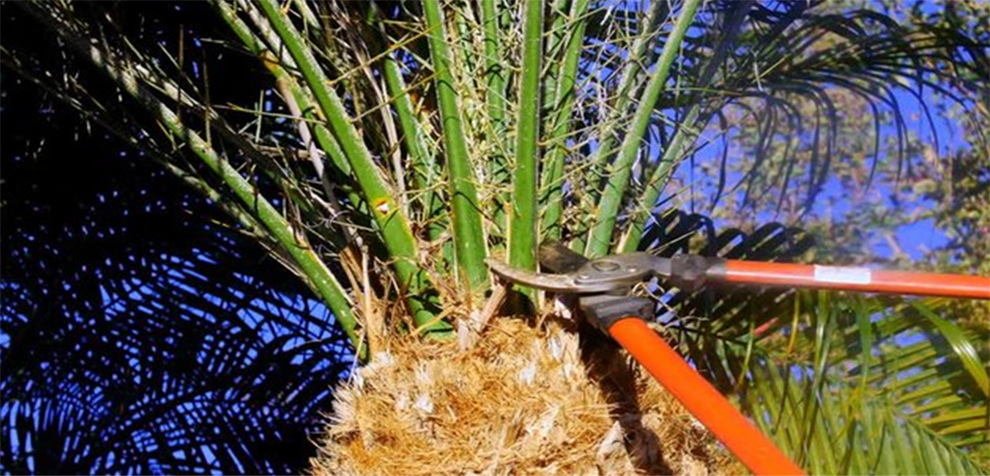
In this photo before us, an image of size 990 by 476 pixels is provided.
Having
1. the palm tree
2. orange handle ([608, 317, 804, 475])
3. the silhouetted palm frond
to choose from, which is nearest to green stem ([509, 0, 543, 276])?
the palm tree

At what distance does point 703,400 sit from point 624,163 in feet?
2.71

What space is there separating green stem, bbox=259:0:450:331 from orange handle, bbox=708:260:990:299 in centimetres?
55

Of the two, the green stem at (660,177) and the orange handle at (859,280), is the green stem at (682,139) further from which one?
the orange handle at (859,280)

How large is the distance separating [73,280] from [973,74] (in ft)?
9.59

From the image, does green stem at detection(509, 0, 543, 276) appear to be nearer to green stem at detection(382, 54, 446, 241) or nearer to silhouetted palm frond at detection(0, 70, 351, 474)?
green stem at detection(382, 54, 446, 241)

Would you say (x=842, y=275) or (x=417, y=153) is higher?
(x=417, y=153)

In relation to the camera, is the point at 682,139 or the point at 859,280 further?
the point at 682,139

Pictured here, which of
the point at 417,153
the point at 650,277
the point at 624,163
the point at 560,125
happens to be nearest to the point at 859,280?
the point at 650,277

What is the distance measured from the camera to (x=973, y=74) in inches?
151

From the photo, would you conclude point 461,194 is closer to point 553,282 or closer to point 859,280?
point 553,282

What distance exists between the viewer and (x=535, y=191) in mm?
2674

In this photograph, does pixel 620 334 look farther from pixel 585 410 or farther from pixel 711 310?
pixel 711 310

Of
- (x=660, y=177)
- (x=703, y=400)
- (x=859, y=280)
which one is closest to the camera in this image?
(x=703, y=400)

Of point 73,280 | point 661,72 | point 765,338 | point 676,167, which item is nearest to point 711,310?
point 765,338
